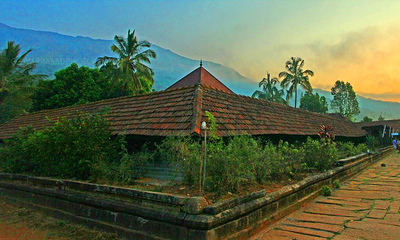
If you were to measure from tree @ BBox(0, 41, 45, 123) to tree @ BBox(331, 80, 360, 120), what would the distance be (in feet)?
171

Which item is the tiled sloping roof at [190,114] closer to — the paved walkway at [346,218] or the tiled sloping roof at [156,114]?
the tiled sloping roof at [156,114]

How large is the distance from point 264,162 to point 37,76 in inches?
1186

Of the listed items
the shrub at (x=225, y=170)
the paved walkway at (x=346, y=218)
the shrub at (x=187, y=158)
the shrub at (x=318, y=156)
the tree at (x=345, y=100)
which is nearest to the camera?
the paved walkway at (x=346, y=218)

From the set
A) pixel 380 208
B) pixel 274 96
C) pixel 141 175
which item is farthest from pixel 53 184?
pixel 274 96

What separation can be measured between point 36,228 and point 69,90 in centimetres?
2154

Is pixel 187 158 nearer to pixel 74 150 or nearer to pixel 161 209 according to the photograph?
pixel 161 209

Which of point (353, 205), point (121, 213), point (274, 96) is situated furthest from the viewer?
point (274, 96)

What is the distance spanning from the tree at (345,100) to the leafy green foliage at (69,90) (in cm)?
4592

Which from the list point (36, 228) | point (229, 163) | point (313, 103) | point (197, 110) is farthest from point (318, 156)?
point (313, 103)

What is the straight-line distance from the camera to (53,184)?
5.71 metres

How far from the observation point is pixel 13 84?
26312mm

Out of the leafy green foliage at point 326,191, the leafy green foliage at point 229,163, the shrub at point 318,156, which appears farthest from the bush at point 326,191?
the shrub at point 318,156

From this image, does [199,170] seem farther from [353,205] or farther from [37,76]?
[37,76]

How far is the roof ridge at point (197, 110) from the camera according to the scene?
5613 millimetres
